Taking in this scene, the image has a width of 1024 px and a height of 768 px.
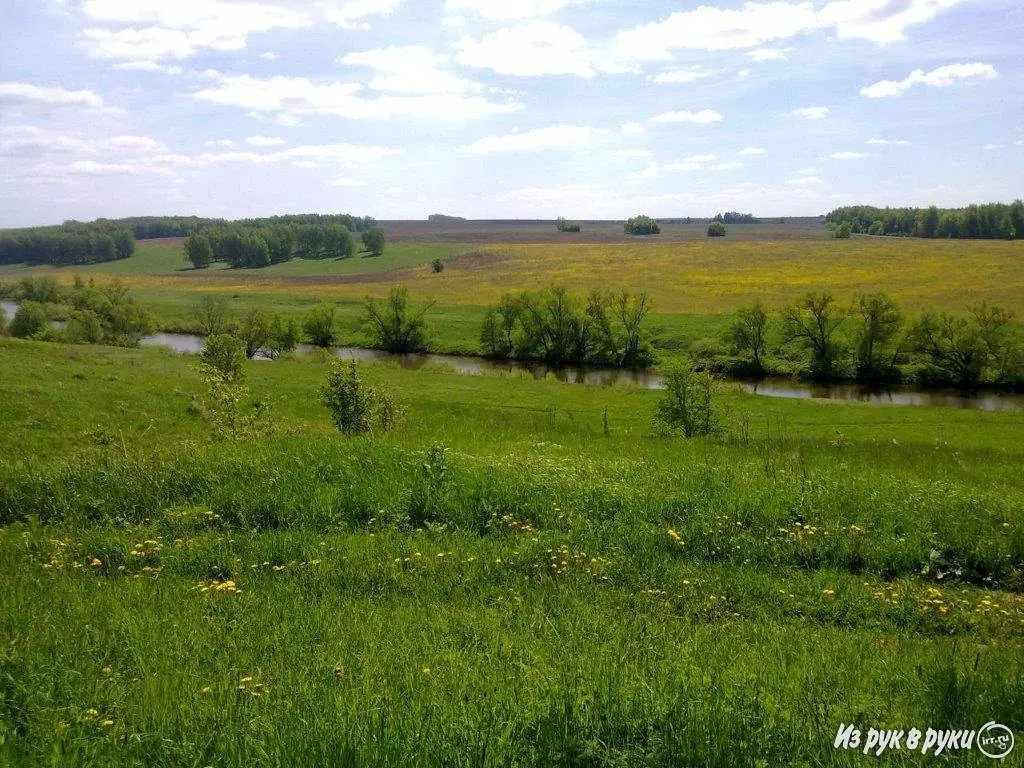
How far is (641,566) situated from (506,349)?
229 feet

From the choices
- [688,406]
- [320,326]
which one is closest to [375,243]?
[320,326]

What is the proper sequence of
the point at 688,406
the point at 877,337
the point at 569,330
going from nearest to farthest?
1. the point at 688,406
2. the point at 877,337
3. the point at 569,330

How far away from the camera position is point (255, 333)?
2709 inches

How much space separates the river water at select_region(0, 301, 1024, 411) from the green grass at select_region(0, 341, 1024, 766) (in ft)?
152

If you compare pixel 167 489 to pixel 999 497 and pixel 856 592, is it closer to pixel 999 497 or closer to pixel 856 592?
pixel 856 592

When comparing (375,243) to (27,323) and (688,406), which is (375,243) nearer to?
(27,323)

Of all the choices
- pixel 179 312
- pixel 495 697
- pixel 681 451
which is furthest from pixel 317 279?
pixel 495 697

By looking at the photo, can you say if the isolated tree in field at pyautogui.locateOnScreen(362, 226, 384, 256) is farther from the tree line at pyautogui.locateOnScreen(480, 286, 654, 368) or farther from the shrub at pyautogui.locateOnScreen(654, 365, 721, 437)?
the shrub at pyautogui.locateOnScreen(654, 365, 721, 437)

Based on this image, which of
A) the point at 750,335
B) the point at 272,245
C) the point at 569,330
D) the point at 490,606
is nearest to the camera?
the point at 490,606

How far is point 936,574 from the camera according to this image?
7.79 meters

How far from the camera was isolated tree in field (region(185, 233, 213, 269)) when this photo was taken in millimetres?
157500

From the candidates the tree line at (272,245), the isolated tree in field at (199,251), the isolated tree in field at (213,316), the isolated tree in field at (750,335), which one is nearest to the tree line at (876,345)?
the isolated tree in field at (750,335)

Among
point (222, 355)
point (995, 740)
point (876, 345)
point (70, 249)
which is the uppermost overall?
point (70, 249)

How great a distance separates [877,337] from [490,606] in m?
66.4
